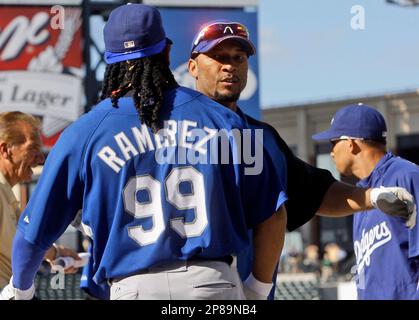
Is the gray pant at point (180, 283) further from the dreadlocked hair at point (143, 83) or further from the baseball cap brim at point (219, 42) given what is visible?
the baseball cap brim at point (219, 42)

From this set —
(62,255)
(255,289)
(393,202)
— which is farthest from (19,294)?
(62,255)

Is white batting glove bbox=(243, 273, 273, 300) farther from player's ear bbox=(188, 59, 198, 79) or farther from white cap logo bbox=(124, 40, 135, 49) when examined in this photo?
player's ear bbox=(188, 59, 198, 79)

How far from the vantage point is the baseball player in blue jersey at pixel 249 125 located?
443cm

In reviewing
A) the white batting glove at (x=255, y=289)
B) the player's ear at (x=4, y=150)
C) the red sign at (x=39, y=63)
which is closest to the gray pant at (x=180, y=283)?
the white batting glove at (x=255, y=289)

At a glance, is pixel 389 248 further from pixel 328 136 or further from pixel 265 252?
pixel 265 252

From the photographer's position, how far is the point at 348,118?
623cm

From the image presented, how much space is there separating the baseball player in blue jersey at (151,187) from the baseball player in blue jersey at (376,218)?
6.61ft

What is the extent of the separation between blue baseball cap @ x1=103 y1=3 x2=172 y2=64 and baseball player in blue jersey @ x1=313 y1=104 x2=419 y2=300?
2213 millimetres

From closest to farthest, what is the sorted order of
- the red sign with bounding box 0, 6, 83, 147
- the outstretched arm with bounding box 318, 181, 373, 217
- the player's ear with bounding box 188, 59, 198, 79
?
the outstretched arm with bounding box 318, 181, 373, 217 → the player's ear with bounding box 188, 59, 198, 79 → the red sign with bounding box 0, 6, 83, 147

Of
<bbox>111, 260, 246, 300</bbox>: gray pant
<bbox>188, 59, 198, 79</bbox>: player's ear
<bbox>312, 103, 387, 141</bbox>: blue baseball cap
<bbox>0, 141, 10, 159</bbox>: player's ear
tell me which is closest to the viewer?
<bbox>111, 260, 246, 300</bbox>: gray pant

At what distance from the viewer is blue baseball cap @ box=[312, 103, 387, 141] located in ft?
20.3

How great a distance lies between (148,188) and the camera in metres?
3.82

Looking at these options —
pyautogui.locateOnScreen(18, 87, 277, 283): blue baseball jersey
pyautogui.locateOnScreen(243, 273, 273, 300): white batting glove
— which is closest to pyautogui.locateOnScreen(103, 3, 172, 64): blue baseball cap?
pyautogui.locateOnScreen(18, 87, 277, 283): blue baseball jersey
